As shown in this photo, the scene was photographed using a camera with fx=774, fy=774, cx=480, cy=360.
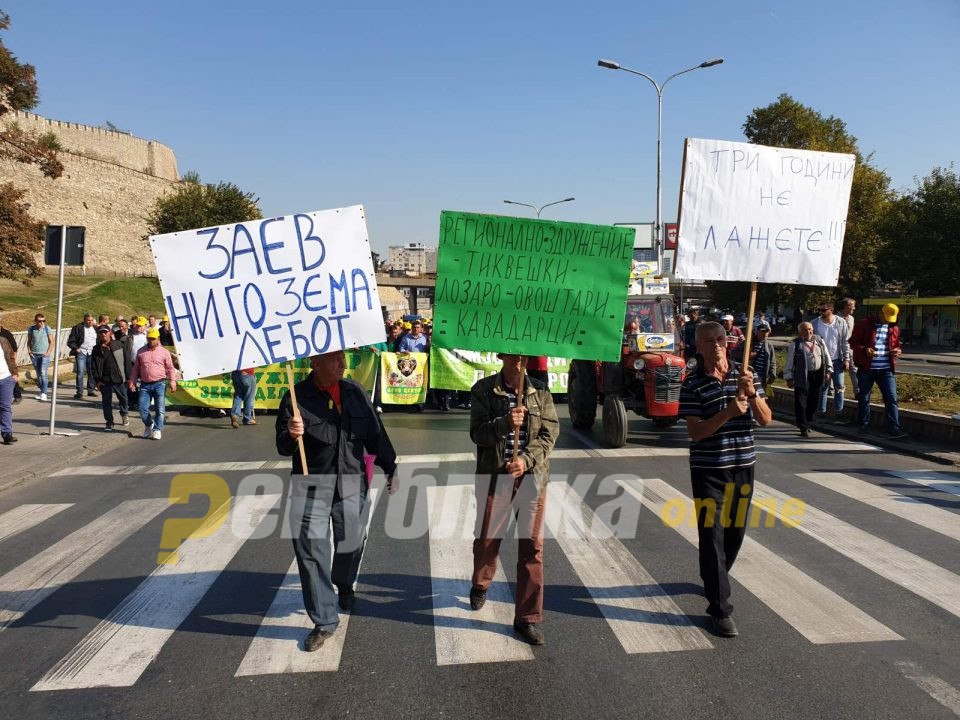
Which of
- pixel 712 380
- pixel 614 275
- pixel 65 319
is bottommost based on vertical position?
pixel 65 319

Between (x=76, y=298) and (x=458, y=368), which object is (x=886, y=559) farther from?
(x=76, y=298)

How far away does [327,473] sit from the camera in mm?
4539

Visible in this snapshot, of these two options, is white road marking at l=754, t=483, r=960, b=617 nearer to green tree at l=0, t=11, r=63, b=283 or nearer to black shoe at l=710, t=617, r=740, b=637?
black shoe at l=710, t=617, r=740, b=637

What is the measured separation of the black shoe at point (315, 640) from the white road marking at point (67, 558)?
1.95 metres

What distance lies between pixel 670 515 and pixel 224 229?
15.2ft

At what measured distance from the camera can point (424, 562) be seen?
5.79 m

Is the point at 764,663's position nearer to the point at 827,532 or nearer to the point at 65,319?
the point at 827,532

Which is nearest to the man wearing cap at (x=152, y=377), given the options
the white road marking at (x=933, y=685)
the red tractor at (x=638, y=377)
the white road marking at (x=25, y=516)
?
the white road marking at (x=25, y=516)

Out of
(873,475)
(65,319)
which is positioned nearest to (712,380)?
(873,475)

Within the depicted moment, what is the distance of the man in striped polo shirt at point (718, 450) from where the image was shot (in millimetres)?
4488

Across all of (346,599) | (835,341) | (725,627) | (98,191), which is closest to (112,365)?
(346,599)

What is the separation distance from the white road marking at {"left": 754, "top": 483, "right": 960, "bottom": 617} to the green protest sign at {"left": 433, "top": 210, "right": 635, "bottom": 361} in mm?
2647

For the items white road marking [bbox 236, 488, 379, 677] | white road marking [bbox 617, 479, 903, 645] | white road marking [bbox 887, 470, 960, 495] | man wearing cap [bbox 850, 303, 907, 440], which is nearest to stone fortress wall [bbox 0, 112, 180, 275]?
man wearing cap [bbox 850, 303, 907, 440]

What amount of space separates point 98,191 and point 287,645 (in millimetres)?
76139
